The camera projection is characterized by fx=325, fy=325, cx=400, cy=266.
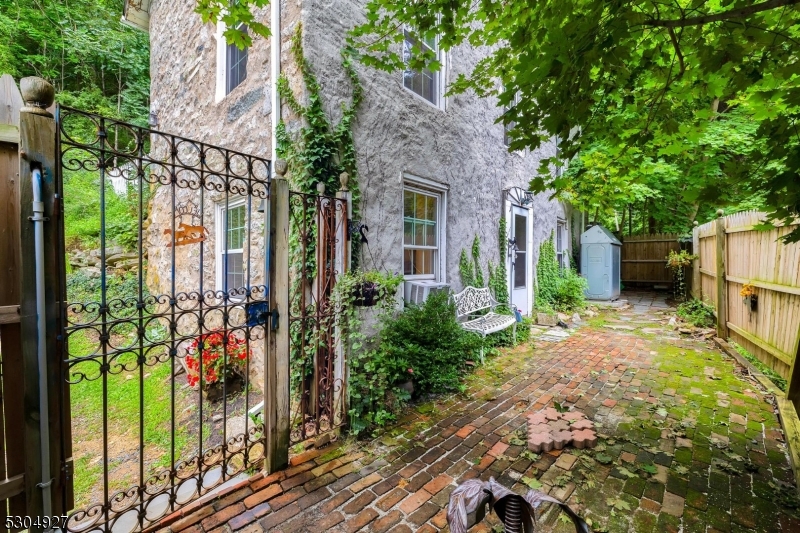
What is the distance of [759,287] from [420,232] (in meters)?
4.48

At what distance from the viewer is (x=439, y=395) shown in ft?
12.3

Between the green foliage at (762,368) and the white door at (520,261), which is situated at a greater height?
the white door at (520,261)

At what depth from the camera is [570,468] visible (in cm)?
245

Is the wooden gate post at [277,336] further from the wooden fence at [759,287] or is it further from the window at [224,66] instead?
the wooden fence at [759,287]

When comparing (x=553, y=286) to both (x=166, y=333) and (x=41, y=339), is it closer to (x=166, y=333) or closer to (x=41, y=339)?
(x=166, y=333)

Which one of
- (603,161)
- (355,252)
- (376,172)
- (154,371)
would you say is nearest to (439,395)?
(355,252)

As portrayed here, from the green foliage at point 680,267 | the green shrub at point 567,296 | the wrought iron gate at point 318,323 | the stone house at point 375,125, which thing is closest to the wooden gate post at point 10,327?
the wrought iron gate at point 318,323

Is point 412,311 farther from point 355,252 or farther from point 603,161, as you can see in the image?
point 603,161

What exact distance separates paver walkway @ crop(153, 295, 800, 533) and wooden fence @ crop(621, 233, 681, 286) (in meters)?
8.81

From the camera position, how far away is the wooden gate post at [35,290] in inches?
59.5

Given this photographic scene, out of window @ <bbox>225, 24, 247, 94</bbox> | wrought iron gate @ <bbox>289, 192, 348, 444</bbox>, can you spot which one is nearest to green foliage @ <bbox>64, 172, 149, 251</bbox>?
window @ <bbox>225, 24, 247, 94</bbox>

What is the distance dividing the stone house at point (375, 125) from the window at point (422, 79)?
0.06 ft

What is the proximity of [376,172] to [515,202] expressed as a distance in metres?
4.04

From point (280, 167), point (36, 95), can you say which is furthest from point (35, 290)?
point (280, 167)
